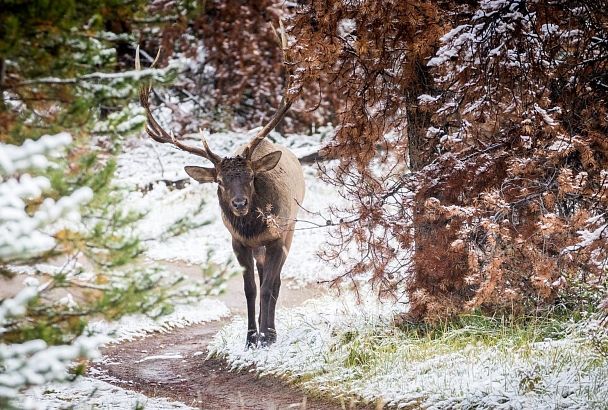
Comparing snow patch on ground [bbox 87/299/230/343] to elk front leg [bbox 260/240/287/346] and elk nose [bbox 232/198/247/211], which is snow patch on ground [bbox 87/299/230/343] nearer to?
elk front leg [bbox 260/240/287/346]

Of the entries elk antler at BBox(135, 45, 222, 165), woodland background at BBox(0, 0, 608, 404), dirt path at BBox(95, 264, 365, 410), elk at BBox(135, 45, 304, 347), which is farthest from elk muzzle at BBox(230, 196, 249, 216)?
dirt path at BBox(95, 264, 365, 410)

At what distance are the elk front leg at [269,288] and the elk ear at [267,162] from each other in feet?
3.26

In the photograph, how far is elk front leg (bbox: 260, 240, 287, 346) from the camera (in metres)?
9.34

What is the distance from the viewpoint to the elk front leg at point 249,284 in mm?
9422

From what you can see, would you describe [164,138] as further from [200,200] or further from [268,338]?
[200,200]

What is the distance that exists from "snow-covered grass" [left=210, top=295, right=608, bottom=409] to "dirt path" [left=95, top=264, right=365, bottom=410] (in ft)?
0.71

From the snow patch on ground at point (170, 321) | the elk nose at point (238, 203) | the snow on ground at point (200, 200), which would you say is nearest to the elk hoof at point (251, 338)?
the snow patch on ground at point (170, 321)

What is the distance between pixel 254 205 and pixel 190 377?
2290mm

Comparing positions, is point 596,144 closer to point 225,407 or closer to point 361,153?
point 361,153

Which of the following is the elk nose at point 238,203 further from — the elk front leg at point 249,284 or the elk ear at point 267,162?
the elk front leg at point 249,284

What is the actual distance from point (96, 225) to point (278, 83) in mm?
20449

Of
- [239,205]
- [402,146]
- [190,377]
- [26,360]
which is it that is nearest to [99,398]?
[190,377]

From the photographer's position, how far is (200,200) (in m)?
18.9

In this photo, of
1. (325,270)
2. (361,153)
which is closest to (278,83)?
(325,270)
